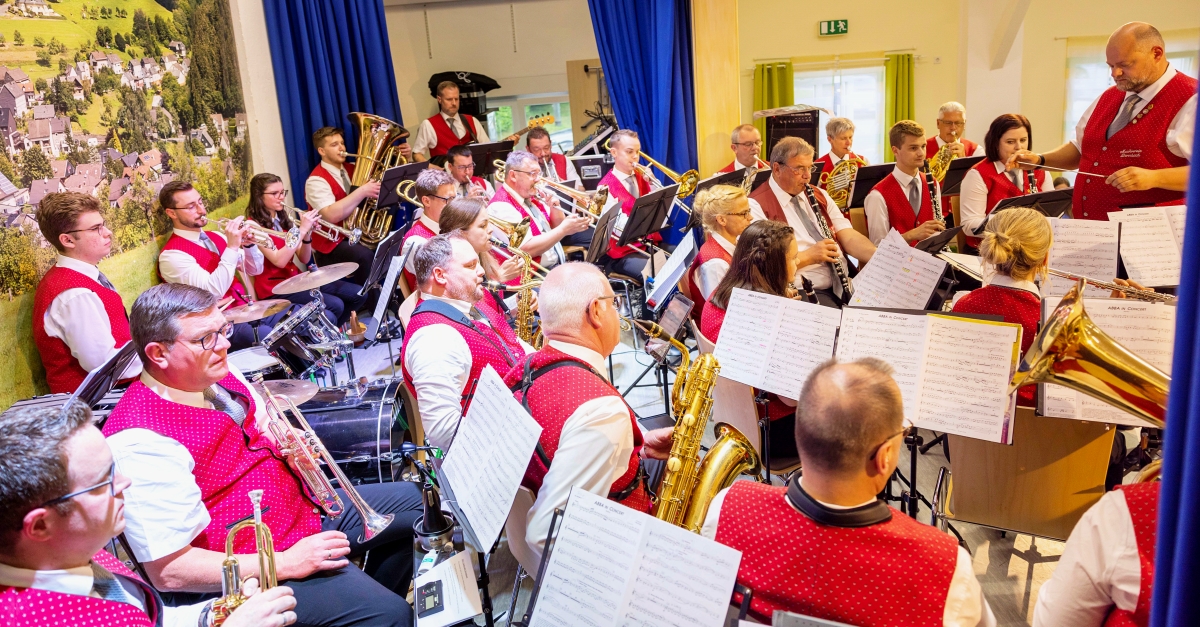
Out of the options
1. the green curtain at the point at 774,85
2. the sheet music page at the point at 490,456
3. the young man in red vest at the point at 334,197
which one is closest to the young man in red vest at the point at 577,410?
the sheet music page at the point at 490,456

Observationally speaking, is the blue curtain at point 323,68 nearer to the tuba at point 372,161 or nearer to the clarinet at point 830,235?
the tuba at point 372,161

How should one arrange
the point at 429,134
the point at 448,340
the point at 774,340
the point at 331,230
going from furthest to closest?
the point at 429,134, the point at 331,230, the point at 448,340, the point at 774,340

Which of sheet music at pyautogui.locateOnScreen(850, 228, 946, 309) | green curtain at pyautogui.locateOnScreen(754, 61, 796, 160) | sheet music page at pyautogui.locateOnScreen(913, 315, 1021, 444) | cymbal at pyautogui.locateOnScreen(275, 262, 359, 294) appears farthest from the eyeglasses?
green curtain at pyautogui.locateOnScreen(754, 61, 796, 160)

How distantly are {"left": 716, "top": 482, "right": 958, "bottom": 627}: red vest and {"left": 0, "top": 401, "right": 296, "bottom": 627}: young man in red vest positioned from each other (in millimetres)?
1368

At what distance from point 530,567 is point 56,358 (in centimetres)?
250

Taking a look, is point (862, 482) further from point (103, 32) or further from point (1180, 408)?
point (103, 32)

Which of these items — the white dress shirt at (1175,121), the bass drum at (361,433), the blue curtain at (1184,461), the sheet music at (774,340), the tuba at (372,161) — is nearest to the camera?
the blue curtain at (1184,461)

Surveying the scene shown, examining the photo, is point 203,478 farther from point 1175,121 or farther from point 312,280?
point 1175,121

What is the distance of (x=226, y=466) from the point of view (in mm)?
2285

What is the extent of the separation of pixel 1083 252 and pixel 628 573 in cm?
310

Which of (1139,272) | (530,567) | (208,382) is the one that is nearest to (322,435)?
(208,382)

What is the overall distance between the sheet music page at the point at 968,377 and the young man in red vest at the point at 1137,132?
6.75 feet

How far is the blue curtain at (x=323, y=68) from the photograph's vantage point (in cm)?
663

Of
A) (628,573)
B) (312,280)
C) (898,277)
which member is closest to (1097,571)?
(628,573)
